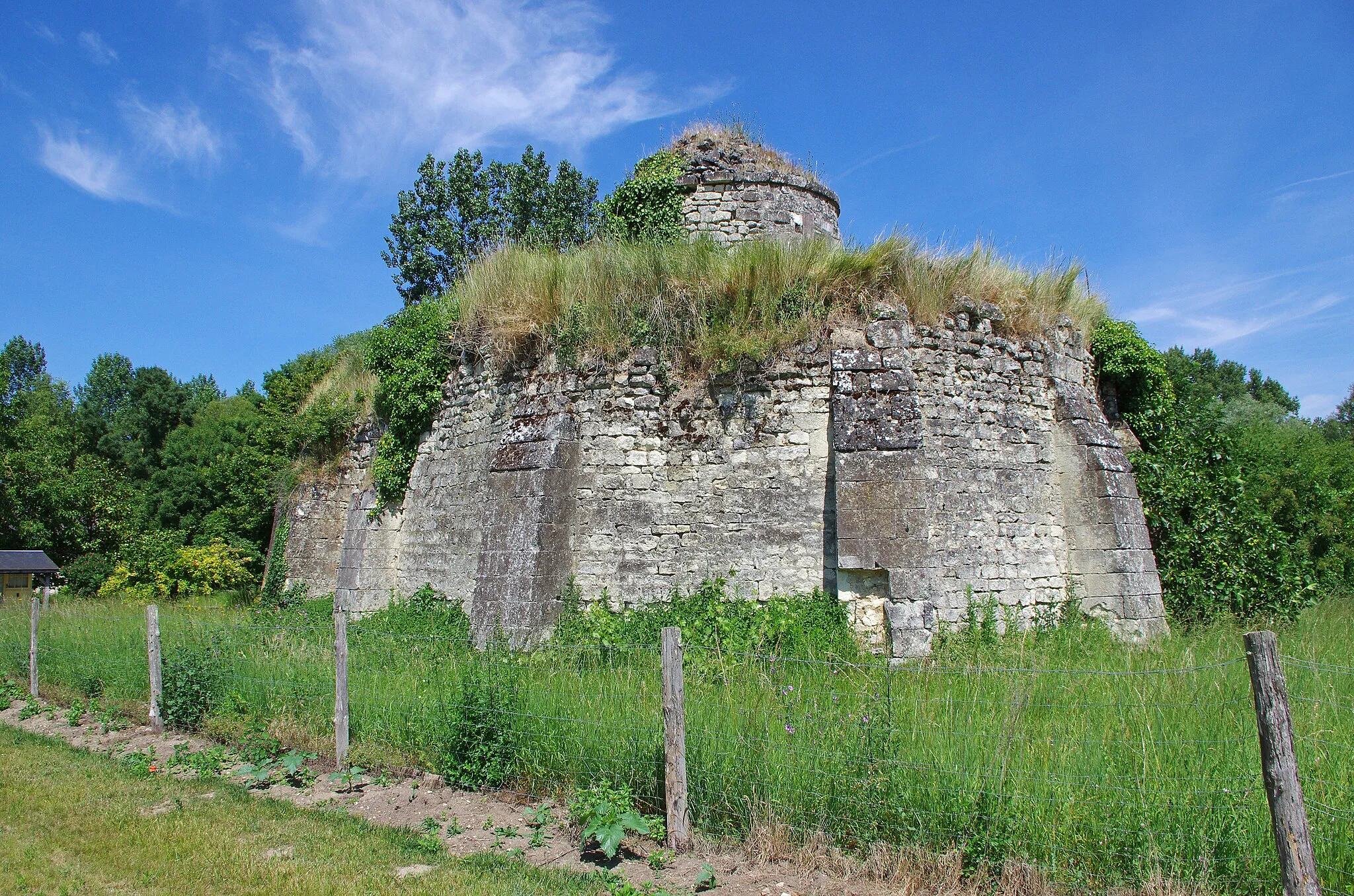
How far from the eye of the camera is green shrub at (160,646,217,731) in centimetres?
764

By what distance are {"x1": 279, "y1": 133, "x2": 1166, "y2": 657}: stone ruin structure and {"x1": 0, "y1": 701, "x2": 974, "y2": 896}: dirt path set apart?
9.50 feet

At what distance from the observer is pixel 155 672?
7.95 meters

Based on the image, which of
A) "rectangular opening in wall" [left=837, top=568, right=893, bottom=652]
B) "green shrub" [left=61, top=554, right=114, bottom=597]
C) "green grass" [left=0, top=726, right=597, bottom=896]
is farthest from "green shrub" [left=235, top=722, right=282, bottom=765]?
"green shrub" [left=61, top=554, right=114, bottom=597]

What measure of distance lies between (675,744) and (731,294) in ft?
20.0

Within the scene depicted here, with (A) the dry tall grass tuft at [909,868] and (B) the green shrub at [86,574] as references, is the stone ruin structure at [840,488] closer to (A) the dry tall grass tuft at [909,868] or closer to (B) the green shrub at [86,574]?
(A) the dry tall grass tuft at [909,868]

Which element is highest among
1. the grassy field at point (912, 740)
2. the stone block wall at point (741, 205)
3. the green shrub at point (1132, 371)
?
the stone block wall at point (741, 205)

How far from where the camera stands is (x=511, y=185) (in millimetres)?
32156

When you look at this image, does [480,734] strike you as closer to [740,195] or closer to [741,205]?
[741,205]

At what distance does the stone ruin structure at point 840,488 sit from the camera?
8367mm

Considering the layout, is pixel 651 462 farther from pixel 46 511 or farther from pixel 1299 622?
pixel 46 511

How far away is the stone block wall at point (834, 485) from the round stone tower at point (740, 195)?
4559 mm

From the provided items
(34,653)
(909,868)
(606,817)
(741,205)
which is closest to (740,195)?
(741,205)

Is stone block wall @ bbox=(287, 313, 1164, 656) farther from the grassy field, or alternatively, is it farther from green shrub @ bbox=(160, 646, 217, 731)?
green shrub @ bbox=(160, 646, 217, 731)

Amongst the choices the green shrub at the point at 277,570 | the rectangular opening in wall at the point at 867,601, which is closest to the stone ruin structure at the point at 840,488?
the rectangular opening in wall at the point at 867,601
